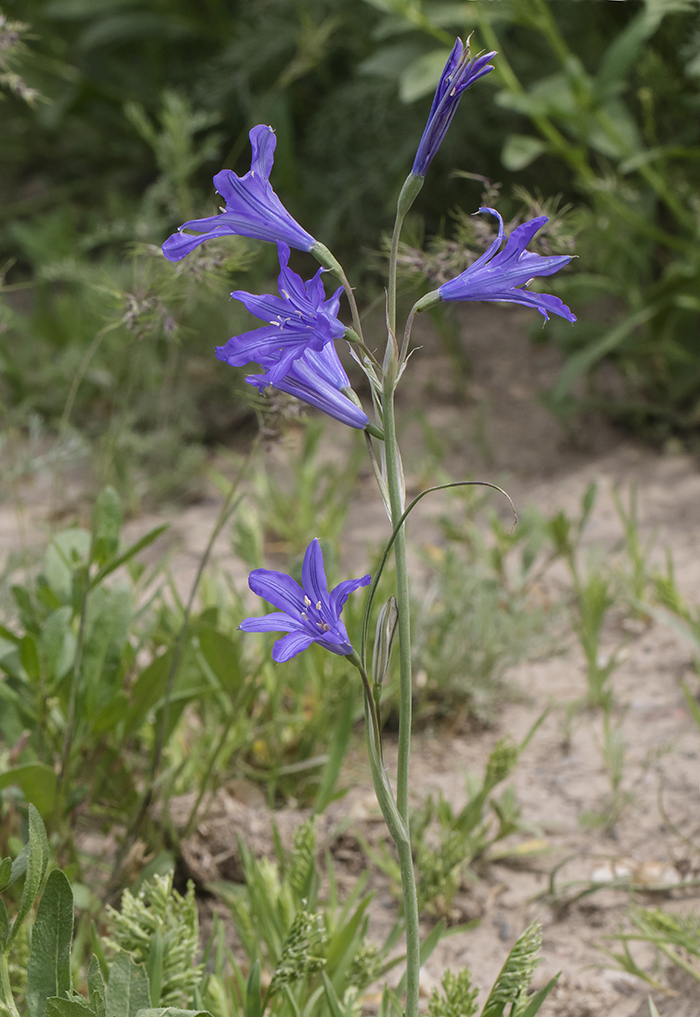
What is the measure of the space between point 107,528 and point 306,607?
86cm

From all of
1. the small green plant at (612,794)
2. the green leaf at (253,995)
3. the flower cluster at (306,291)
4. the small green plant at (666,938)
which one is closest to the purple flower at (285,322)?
the flower cluster at (306,291)

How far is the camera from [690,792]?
72.4 inches

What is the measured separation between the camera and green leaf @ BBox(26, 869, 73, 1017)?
1040mm

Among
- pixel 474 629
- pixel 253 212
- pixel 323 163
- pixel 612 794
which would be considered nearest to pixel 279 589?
pixel 253 212

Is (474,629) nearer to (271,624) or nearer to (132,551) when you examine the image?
(132,551)

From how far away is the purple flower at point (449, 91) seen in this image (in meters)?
0.85

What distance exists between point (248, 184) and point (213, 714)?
1323 millimetres

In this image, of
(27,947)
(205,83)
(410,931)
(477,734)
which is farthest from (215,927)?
(205,83)

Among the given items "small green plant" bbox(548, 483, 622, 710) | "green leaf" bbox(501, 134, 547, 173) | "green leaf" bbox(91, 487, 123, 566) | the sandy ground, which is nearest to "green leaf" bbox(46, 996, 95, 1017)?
the sandy ground

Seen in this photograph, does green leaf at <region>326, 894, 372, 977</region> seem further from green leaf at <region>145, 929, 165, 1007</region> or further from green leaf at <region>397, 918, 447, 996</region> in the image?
green leaf at <region>145, 929, 165, 1007</region>

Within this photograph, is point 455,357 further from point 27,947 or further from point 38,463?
point 27,947

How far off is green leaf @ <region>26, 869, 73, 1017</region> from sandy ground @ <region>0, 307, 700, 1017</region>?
587 millimetres

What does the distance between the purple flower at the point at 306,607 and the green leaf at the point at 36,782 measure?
58 centimetres

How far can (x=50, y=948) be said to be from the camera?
3.47 ft
